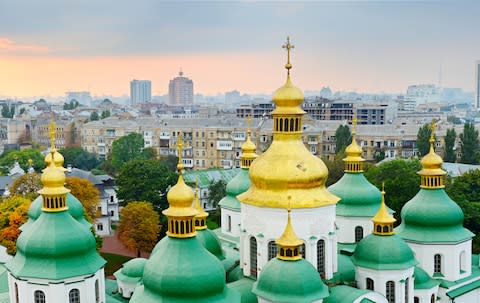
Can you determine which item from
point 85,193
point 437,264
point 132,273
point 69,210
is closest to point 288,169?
point 437,264

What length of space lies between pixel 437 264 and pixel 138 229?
18.2 metres

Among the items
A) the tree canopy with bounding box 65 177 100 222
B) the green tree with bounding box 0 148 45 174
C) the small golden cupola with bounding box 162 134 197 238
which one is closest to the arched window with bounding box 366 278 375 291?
the small golden cupola with bounding box 162 134 197 238

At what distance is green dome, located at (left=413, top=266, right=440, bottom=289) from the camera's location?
21.8 meters

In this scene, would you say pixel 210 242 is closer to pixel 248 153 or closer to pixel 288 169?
pixel 288 169

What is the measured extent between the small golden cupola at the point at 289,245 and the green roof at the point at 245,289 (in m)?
2.09

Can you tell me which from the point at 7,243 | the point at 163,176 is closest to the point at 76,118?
the point at 163,176

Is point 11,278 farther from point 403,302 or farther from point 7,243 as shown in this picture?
point 403,302

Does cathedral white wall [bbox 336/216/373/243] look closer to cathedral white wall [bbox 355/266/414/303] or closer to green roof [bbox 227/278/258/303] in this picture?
cathedral white wall [bbox 355/266/414/303]

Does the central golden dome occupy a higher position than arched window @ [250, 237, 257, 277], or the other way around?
the central golden dome

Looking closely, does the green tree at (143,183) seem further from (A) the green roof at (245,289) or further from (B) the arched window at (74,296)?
(A) the green roof at (245,289)

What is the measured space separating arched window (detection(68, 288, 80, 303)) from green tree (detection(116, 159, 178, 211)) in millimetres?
22838

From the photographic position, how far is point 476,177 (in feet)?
131

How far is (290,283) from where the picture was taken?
16.8 meters

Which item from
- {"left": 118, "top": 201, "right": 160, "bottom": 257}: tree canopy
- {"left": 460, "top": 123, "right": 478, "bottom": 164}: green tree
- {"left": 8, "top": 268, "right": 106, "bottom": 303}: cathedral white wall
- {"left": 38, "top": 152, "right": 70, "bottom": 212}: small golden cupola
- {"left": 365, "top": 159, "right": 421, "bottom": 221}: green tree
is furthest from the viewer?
{"left": 460, "top": 123, "right": 478, "bottom": 164}: green tree
